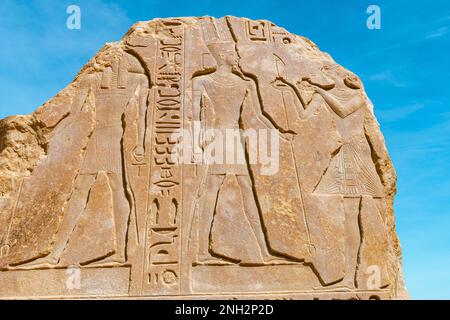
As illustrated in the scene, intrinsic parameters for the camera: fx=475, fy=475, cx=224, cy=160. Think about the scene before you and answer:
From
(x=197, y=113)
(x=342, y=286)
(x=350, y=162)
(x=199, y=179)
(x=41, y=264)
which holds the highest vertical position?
(x=197, y=113)

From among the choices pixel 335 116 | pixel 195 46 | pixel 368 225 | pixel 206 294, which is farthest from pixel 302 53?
pixel 206 294

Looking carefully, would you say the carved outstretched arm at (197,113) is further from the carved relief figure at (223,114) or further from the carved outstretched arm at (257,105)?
the carved outstretched arm at (257,105)

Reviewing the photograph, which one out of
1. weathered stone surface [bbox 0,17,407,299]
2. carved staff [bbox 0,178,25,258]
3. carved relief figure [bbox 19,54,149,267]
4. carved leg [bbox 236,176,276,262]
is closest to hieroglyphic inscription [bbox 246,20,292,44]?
weathered stone surface [bbox 0,17,407,299]

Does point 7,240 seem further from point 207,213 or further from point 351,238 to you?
point 351,238

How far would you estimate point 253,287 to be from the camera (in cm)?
398

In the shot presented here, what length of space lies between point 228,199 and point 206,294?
83 cm

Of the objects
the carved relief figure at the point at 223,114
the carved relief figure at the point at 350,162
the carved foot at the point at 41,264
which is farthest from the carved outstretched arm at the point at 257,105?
the carved foot at the point at 41,264

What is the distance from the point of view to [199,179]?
166 inches

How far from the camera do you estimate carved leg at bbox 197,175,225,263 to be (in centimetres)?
402

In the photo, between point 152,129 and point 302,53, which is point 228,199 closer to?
point 152,129

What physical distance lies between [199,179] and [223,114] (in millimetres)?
671

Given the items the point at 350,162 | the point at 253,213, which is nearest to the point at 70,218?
the point at 253,213

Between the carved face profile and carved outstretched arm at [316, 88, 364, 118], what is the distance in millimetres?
877

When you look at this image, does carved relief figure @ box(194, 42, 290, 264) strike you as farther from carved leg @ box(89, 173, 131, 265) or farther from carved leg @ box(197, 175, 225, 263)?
carved leg @ box(89, 173, 131, 265)
